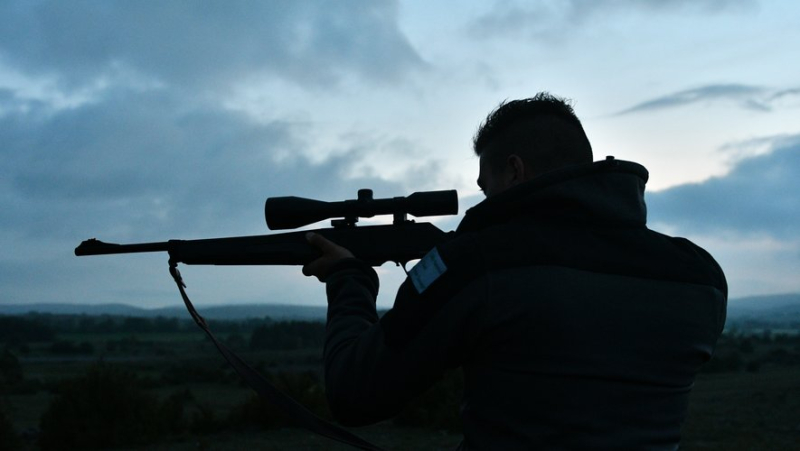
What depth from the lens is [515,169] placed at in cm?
252

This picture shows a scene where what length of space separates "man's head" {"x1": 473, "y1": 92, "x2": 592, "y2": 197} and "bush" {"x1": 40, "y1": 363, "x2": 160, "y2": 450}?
16210 mm

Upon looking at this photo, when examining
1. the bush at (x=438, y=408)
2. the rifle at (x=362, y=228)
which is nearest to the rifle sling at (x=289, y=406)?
the rifle at (x=362, y=228)

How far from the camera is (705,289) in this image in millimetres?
2416

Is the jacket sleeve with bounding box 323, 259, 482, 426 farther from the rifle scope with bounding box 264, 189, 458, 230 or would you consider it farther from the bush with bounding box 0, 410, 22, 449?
the bush with bounding box 0, 410, 22, 449

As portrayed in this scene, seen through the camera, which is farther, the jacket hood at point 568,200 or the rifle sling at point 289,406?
the rifle sling at point 289,406

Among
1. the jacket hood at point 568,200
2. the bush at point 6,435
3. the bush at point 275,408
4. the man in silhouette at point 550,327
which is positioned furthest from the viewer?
the bush at point 275,408

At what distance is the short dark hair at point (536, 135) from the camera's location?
2533mm

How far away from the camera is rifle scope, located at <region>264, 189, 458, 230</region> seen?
3.20 metres

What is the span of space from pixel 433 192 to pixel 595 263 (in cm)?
116

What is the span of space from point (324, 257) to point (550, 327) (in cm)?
122

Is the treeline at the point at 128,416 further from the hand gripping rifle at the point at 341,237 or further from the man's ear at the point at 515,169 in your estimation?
the man's ear at the point at 515,169

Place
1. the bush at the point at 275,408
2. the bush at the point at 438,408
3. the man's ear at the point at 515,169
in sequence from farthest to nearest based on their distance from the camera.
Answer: the bush at the point at 275,408
the bush at the point at 438,408
the man's ear at the point at 515,169

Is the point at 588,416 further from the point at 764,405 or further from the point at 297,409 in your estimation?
the point at 764,405

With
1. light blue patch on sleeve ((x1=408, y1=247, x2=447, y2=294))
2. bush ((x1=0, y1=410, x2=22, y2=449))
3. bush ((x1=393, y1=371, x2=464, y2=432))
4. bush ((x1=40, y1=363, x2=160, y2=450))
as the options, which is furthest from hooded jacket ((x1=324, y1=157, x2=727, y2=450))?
bush ((x1=40, y1=363, x2=160, y2=450))
